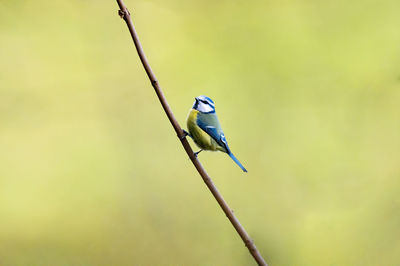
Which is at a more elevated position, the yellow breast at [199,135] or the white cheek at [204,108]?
the white cheek at [204,108]

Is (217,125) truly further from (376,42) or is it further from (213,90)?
Answer: (376,42)

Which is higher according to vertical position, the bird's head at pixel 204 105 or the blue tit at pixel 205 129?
the bird's head at pixel 204 105

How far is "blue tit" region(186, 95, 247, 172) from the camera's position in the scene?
990mm

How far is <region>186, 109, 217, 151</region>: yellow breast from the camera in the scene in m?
0.99

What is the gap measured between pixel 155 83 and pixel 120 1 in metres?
0.14

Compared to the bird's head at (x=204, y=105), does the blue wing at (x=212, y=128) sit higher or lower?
lower

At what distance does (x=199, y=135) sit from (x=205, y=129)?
0.07 ft

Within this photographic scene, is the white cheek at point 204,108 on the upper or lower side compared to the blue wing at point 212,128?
upper

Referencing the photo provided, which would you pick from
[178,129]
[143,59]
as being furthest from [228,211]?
[143,59]

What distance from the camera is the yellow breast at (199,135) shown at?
3.25 ft

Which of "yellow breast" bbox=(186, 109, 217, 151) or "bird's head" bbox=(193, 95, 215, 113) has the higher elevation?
"bird's head" bbox=(193, 95, 215, 113)

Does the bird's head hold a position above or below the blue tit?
above

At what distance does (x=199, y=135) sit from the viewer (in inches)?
39.0

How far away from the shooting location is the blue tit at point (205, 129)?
990 mm
